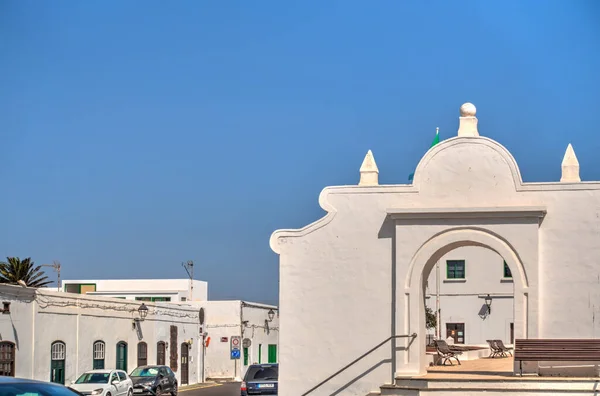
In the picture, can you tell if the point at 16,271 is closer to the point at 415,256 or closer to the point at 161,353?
the point at 161,353

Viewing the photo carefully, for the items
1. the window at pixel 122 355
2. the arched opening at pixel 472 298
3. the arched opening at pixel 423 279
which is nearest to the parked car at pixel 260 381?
the arched opening at pixel 423 279

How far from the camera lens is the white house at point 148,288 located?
80.7 meters

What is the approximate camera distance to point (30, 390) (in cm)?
1052

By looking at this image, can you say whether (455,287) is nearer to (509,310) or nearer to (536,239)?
(509,310)

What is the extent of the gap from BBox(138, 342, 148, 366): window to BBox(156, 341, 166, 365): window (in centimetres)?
140

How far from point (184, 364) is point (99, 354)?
489 inches

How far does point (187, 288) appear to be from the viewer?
269 ft

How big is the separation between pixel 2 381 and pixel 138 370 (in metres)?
33.3

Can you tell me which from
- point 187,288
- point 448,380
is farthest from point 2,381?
point 187,288

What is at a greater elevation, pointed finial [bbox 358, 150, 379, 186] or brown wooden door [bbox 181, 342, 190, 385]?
pointed finial [bbox 358, 150, 379, 186]

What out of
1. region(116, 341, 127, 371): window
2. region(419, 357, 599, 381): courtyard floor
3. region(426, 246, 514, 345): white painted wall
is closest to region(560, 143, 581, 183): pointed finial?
region(419, 357, 599, 381): courtyard floor

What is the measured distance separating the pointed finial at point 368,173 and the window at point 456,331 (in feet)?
80.4

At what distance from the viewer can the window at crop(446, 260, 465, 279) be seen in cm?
4700

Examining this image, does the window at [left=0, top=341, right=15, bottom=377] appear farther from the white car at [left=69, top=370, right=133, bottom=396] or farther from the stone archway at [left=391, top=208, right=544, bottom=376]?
the stone archway at [left=391, top=208, right=544, bottom=376]
